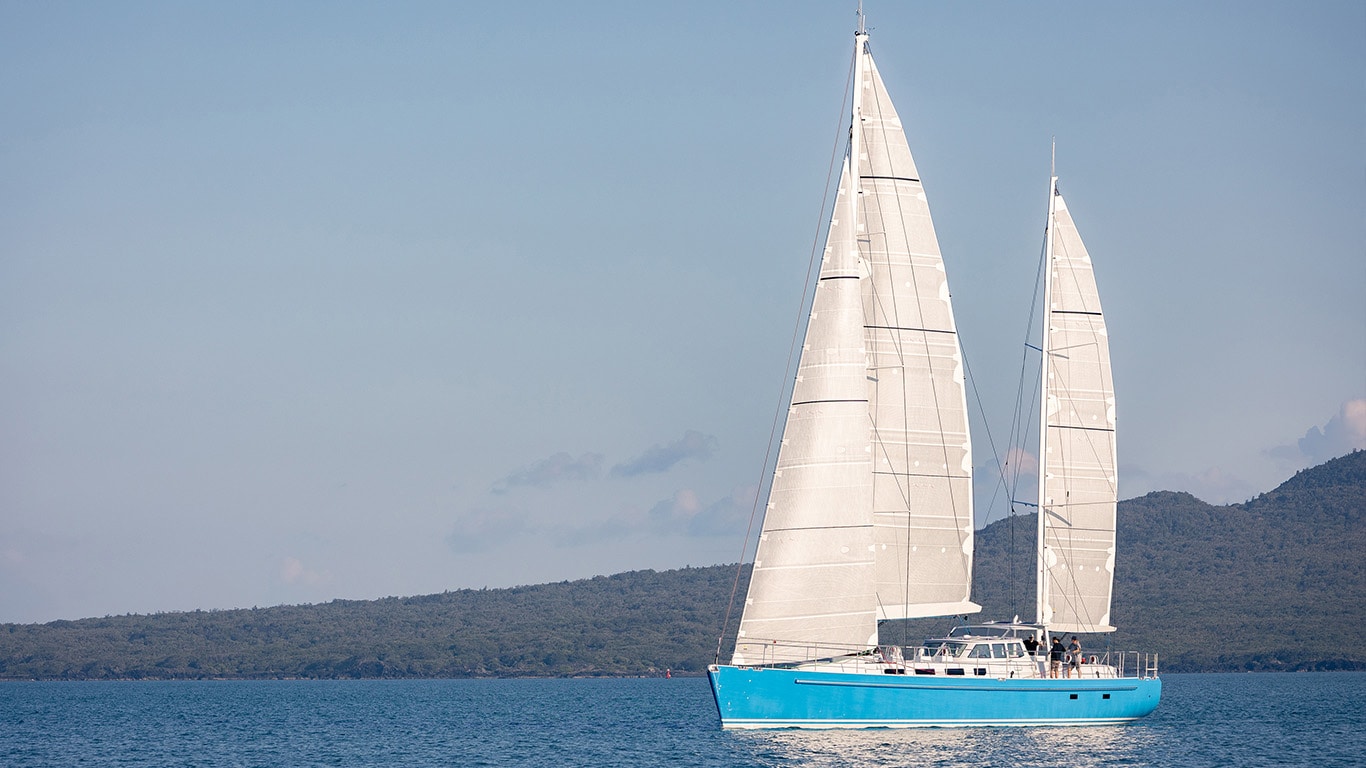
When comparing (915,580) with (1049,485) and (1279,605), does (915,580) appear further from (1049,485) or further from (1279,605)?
(1279,605)

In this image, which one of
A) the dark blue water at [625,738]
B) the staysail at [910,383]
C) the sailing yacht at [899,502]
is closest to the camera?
the dark blue water at [625,738]

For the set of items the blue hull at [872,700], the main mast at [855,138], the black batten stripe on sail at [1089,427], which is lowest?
the blue hull at [872,700]

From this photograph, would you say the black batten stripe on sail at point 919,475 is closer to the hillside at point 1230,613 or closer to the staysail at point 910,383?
the staysail at point 910,383

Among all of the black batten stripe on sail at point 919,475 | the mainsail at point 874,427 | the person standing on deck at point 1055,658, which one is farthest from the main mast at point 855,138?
the person standing on deck at point 1055,658

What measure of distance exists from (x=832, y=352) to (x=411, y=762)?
1964 centimetres

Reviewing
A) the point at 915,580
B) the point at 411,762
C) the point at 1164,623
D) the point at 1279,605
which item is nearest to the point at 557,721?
the point at 411,762

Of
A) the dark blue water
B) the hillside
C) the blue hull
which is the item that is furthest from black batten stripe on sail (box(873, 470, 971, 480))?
the hillside

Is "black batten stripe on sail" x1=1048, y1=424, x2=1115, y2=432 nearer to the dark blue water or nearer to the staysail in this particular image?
the staysail

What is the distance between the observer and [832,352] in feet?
160

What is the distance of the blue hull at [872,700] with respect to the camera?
1852 inches

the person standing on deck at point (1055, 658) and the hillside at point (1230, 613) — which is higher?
the hillside at point (1230, 613)

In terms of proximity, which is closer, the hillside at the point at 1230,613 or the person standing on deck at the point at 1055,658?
the person standing on deck at the point at 1055,658

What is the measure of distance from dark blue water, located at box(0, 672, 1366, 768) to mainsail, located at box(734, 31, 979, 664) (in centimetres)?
426

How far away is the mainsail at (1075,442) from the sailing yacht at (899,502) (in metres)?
0.06
